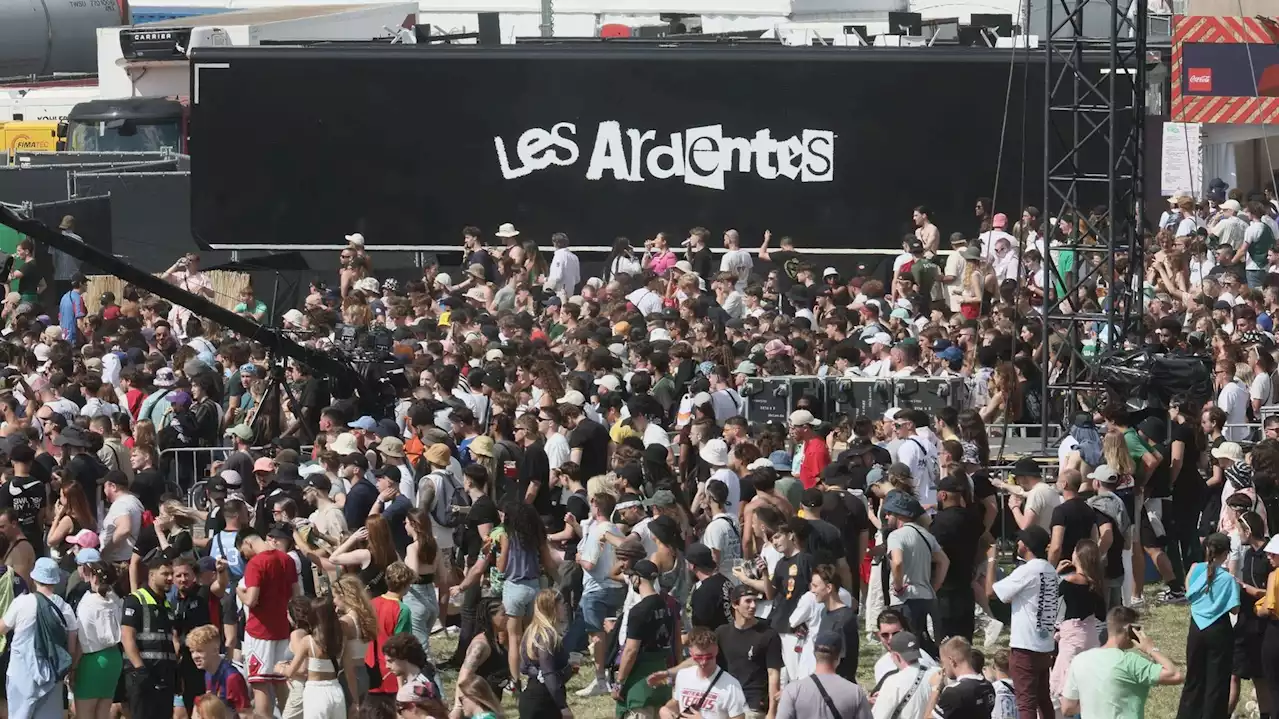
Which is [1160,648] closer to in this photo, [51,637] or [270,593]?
[270,593]

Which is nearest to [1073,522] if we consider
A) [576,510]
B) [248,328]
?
[576,510]

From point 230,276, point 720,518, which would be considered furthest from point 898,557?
point 230,276

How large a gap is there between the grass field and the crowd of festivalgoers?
0.27 feet

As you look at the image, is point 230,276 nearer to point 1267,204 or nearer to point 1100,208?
point 1100,208

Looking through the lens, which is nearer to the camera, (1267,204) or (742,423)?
(742,423)

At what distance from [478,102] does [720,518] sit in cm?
1408

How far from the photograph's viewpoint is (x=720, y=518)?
527 inches

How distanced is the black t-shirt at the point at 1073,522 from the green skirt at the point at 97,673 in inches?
211

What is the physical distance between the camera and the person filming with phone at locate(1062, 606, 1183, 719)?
10727mm

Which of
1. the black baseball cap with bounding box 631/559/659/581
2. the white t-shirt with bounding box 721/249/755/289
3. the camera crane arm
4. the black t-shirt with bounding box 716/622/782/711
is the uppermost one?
the white t-shirt with bounding box 721/249/755/289

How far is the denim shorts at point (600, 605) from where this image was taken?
42.8 ft

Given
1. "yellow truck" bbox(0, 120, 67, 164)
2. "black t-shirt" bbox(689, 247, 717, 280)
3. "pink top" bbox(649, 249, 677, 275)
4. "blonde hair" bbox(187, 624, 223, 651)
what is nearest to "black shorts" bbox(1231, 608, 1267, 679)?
"blonde hair" bbox(187, 624, 223, 651)

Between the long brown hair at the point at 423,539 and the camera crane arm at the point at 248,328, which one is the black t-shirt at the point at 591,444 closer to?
the long brown hair at the point at 423,539

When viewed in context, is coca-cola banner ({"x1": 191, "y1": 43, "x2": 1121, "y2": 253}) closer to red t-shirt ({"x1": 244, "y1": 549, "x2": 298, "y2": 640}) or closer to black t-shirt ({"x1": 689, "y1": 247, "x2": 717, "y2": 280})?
black t-shirt ({"x1": 689, "y1": 247, "x2": 717, "y2": 280})
